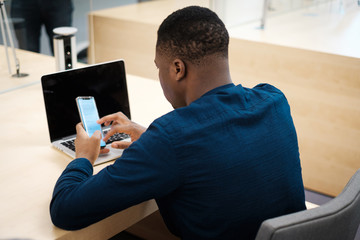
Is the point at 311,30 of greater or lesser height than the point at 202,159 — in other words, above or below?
below

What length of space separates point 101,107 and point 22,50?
908 mm

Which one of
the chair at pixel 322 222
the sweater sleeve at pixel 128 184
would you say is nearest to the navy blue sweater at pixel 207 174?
the sweater sleeve at pixel 128 184

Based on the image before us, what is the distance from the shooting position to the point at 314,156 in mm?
2395

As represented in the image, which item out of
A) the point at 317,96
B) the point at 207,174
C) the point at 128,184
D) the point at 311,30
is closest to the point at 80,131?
the point at 128,184

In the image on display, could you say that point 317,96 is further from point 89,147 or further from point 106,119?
point 89,147

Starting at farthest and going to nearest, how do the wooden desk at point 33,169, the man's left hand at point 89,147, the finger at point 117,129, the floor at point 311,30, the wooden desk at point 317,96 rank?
1. the floor at point 311,30
2. the wooden desk at point 317,96
3. the finger at point 117,129
4. the man's left hand at point 89,147
5. the wooden desk at point 33,169

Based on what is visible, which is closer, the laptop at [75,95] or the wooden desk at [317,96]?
the laptop at [75,95]

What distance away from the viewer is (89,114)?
4.69ft

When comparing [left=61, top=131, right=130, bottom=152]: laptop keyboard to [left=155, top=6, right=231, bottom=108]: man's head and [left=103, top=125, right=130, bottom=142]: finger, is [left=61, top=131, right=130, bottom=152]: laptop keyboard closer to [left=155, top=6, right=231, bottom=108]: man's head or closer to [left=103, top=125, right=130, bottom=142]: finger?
[left=103, top=125, right=130, bottom=142]: finger

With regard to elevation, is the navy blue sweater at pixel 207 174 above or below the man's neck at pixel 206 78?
below

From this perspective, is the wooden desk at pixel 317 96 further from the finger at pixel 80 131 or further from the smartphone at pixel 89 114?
the finger at pixel 80 131

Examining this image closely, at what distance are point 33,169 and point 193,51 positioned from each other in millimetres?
648

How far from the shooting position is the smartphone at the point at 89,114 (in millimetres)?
1390

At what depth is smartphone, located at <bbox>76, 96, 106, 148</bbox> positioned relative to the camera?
4.56ft
